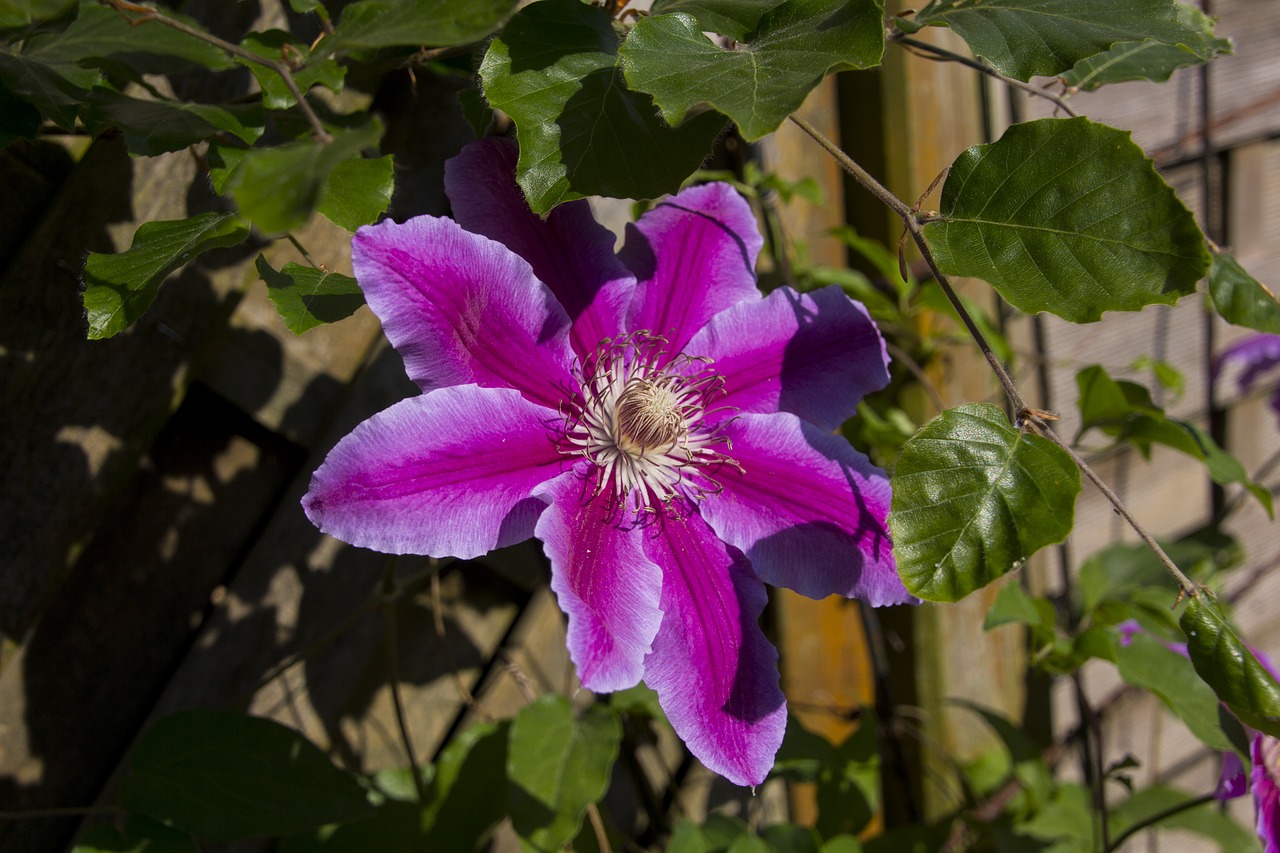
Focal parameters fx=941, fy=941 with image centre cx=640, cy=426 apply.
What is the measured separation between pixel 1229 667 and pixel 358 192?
59 cm

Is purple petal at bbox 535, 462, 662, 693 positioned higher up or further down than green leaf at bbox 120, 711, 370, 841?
higher up

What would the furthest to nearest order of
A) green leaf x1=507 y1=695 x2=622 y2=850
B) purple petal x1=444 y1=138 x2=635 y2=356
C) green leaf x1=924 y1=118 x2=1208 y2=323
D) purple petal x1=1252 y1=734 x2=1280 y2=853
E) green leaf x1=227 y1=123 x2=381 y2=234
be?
green leaf x1=507 y1=695 x2=622 y2=850 → purple petal x1=1252 y1=734 x2=1280 y2=853 → purple petal x1=444 y1=138 x2=635 y2=356 → green leaf x1=924 y1=118 x2=1208 y2=323 → green leaf x1=227 y1=123 x2=381 y2=234

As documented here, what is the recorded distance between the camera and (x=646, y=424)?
0.67m

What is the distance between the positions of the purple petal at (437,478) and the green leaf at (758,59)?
0.70 feet

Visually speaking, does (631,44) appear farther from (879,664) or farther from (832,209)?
(879,664)

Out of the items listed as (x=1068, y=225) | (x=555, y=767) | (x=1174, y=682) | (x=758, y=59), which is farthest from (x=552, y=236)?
(x=1174, y=682)

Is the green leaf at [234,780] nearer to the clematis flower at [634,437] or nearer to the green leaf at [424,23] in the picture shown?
the clematis flower at [634,437]

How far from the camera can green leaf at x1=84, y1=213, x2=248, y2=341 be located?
21.6 inches

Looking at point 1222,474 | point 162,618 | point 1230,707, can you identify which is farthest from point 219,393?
point 1222,474

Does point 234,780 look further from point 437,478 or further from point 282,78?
point 282,78

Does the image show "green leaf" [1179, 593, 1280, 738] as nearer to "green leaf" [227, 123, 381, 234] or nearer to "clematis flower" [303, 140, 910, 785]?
"clematis flower" [303, 140, 910, 785]

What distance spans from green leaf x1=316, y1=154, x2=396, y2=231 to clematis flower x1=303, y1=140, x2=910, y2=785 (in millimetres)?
29

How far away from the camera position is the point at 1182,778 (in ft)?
6.44

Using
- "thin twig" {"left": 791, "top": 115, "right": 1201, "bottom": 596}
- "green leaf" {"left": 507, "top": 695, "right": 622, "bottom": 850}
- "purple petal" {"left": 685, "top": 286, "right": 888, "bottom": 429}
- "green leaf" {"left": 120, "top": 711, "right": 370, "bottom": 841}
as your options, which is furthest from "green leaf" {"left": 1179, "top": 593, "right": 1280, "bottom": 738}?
Result: "green leaf" {"left": 120, "top": 711, "right": 370, "bottom": 841}
